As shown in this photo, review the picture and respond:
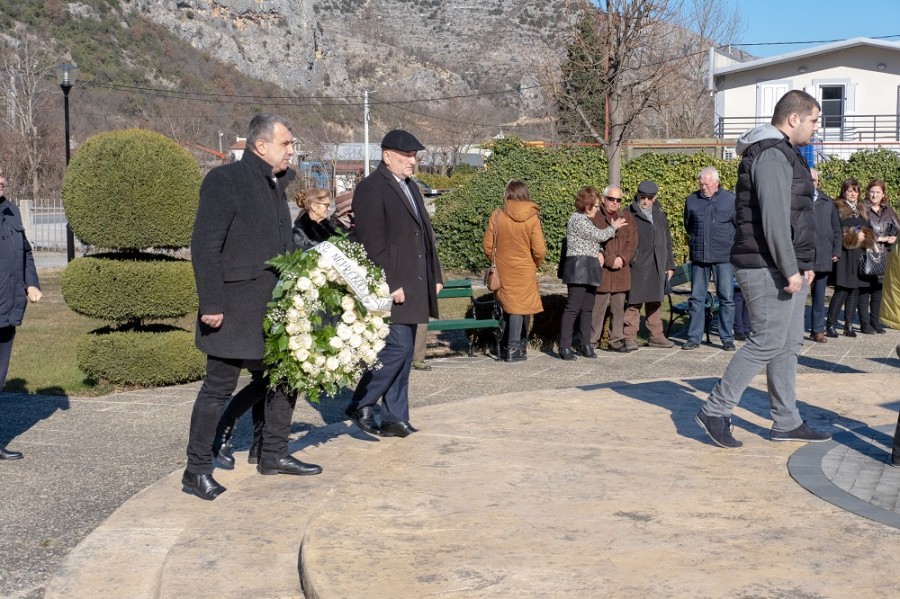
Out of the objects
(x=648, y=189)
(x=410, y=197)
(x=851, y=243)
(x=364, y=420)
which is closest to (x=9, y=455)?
(x=364, y=420)

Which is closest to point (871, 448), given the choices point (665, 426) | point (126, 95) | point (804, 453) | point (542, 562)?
point (804, 453)

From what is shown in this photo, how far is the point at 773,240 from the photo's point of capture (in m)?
5.74

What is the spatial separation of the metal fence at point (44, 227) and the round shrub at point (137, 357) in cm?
2304

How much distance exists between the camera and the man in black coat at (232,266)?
208 inches

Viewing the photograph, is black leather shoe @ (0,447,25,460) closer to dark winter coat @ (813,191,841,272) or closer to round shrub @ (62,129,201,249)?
round shrub @ (62,129,201,249)

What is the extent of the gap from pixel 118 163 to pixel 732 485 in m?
5.95

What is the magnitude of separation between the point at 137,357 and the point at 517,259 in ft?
12.3

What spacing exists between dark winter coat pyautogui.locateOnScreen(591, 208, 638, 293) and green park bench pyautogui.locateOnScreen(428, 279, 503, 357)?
1.15 m

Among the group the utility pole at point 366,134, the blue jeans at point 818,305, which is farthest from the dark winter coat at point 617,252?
the utility pole at point 366,134

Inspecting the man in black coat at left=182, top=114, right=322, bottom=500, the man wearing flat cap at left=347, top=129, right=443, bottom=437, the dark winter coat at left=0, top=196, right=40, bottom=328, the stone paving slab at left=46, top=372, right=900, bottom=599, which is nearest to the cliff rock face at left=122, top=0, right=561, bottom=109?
the dark winter coat at left=0, top=196, right=40, bottom=328

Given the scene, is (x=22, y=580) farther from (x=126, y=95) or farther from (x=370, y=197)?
(x=126, y=95)

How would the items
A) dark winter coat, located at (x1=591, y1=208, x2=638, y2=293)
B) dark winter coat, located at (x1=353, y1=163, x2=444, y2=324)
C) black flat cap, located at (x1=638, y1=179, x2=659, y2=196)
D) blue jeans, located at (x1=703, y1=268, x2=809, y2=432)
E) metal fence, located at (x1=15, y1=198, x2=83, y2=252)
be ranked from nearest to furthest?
blue jeans, located at (x1=703, y1=268, x2=809, y2=432) → dark winter coat, located at (x1=353, y1=163, x2=444, y2=324) → dark winter coat, located at (x1=591, y1=208, x2=638, y2=293) → black flat cap, located at (x1=638, y1=179, x2=659, y2=196) → metal fence, located at (x1=15, y1=198, x2=83, y2=252)

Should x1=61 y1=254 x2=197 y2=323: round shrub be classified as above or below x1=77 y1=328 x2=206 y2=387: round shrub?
above

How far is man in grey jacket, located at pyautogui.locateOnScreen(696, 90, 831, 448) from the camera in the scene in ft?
18.9
